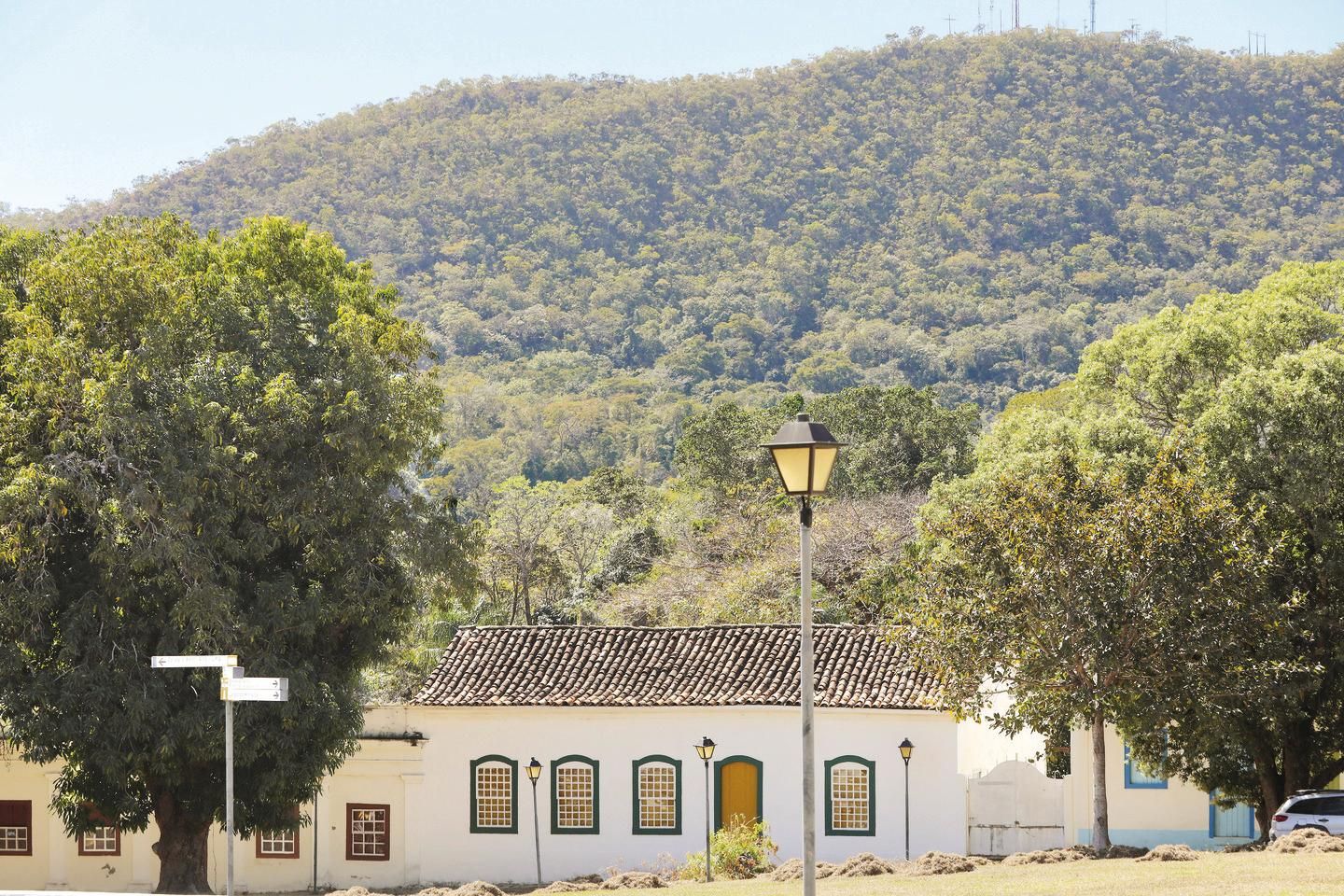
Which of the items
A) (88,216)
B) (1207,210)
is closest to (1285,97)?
(1207,210)

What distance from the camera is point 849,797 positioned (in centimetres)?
2666

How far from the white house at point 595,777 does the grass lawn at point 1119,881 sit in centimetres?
698

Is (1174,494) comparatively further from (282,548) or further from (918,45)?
(918,45)

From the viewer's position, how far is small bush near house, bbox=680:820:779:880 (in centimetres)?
2277

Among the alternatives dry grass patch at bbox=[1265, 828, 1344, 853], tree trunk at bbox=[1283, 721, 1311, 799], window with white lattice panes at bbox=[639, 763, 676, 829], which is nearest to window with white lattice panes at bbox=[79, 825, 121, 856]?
window with white lattice panes at bbox=[639, 763, 676, 829]

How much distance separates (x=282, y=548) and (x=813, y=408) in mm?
31653

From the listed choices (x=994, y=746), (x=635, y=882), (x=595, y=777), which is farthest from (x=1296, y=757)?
(x=595, y=777)

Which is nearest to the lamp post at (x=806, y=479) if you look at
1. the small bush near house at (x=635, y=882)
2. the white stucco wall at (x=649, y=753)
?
the small bush near house at (x=635, y=882)

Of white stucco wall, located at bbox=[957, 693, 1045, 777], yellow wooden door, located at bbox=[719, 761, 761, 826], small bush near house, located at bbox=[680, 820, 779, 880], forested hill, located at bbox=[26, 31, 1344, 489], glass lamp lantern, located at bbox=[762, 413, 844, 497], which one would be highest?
forested hill, located at bbox=[26, 31, 1344, 489]

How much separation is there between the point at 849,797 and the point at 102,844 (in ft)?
40.3

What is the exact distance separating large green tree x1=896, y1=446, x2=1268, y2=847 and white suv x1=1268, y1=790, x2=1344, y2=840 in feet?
7.42

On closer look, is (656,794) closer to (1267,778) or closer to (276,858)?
(276,858)

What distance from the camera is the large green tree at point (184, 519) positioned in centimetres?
2136

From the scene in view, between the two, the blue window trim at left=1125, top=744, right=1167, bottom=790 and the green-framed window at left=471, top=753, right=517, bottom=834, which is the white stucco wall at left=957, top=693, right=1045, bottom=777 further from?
the green-framed window at left=471, top=753, right=517, bottom=834
